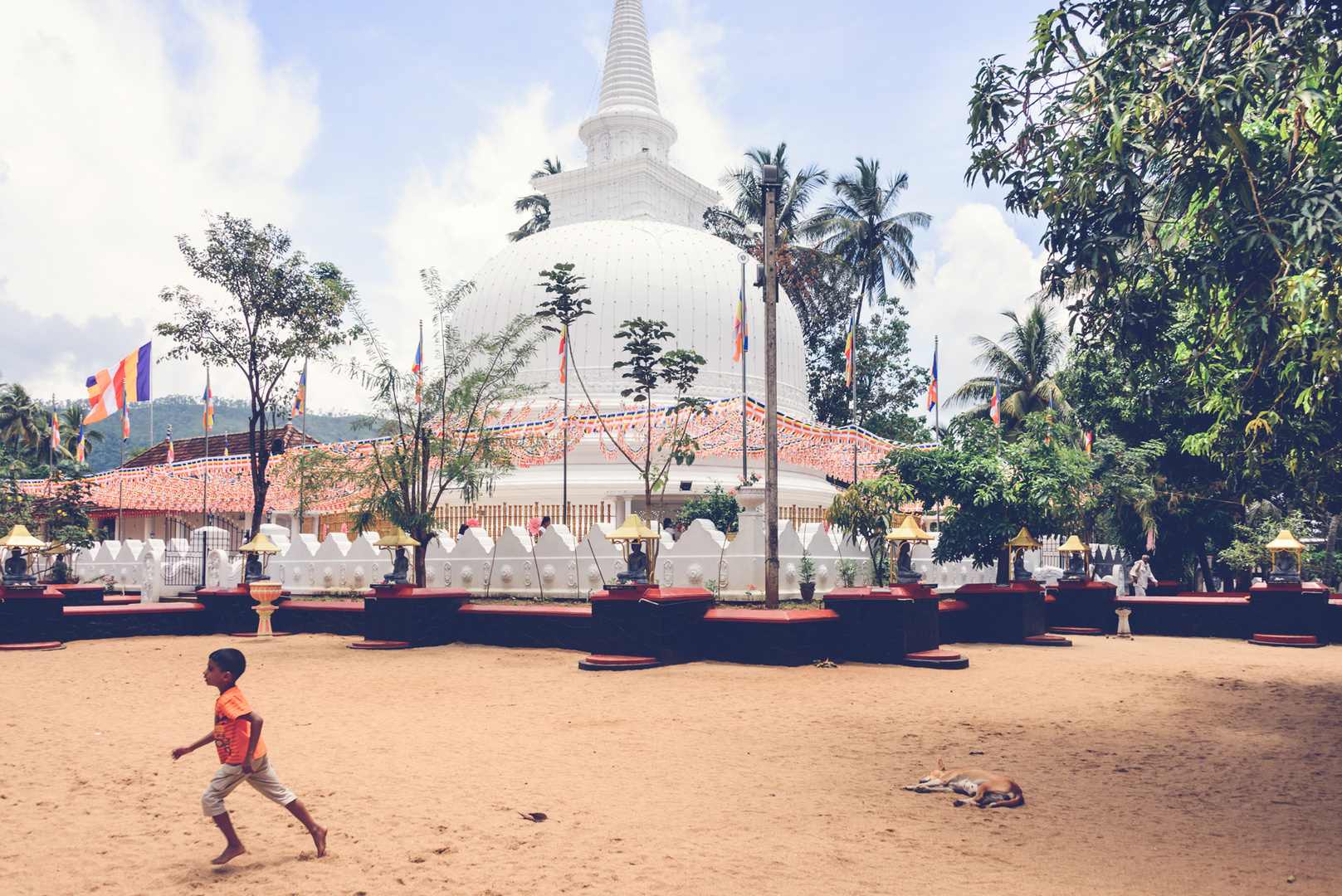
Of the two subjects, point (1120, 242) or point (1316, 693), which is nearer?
point (1120, 242)

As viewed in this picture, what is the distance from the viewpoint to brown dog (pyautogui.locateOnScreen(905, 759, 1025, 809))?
260 inches

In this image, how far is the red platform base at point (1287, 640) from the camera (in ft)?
57.9

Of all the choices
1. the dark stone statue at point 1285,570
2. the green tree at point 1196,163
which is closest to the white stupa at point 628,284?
the dark stone statue at point 1285,570

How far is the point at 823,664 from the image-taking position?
13281 millimetres

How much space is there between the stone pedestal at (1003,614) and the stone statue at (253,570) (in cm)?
1400

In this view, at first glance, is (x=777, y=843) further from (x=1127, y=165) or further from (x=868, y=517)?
(x=868, y=517)

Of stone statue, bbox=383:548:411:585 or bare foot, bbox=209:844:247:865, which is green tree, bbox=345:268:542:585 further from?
bare foot, bbox=209:844:247:865

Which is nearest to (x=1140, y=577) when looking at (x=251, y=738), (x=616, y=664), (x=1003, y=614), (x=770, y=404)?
(x=1003, y=614)

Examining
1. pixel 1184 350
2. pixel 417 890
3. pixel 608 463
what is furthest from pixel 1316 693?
pixel 608 463

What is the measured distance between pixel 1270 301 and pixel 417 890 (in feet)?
22.8

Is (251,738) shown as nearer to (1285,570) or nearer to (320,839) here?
(320,839)

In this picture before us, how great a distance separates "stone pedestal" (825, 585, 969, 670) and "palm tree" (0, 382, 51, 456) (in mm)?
55022

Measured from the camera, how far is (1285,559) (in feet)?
61.0

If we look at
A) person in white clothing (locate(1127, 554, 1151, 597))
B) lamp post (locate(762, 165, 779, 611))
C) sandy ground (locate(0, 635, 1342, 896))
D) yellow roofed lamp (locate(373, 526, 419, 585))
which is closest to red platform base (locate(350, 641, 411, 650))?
yellow roofed lamp (locate(373, 526, 419, 585))
